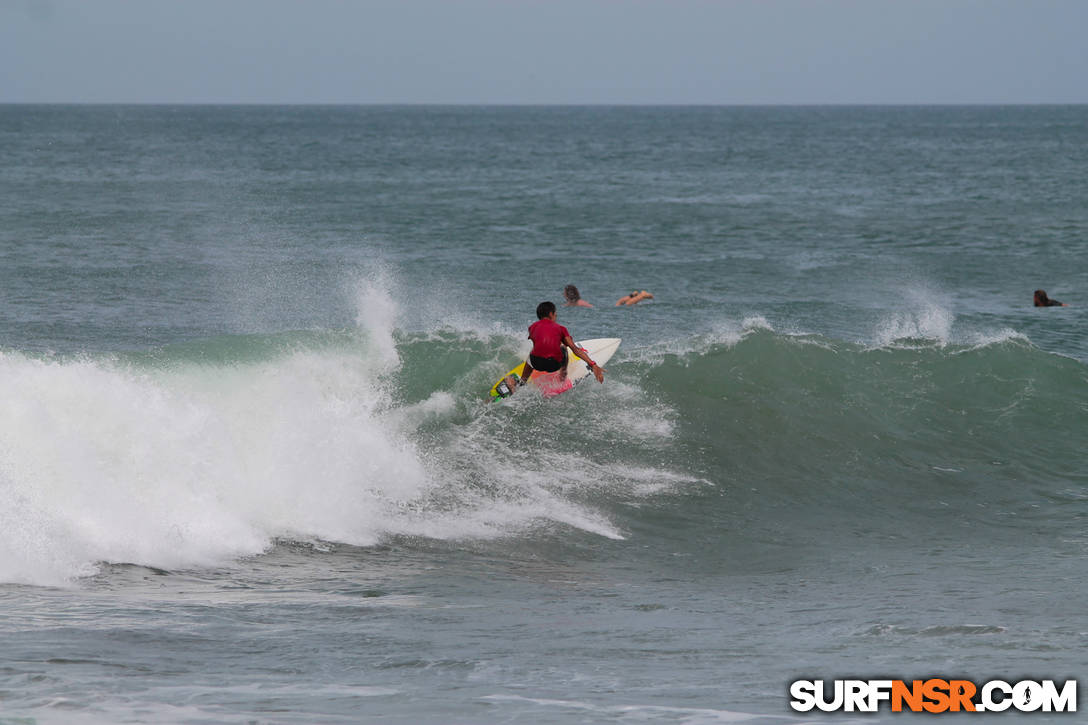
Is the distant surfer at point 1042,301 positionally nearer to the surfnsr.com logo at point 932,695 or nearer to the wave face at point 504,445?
the wave face at point 504,445

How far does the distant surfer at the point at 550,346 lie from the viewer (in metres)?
13.5

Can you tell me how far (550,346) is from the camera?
13516 millimetres

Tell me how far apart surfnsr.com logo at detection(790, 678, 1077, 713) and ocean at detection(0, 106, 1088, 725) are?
0.13 metres

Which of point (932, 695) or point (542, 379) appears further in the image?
point (542, 379)

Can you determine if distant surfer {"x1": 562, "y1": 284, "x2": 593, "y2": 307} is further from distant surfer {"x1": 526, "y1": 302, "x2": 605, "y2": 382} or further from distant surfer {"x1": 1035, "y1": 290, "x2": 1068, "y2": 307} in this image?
distant surfer {"x1": 1035, "y1": 290, "x2": 1068, "y2": 307}

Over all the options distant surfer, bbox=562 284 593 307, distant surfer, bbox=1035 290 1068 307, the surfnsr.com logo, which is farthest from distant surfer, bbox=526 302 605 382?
Result: distant surfer, bbox=1035 290 1068 307

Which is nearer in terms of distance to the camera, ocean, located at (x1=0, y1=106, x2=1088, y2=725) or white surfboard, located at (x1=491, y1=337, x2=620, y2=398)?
ocean, located at (x1=0, y1=106, x2=1088, y2=725)

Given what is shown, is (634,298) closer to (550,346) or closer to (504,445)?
(550,346)

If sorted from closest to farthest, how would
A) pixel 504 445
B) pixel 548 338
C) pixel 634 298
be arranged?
pixel 504 445 < pixel 548 338 < pixel 634 298

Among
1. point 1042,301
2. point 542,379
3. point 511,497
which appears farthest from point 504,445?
point 1042,301

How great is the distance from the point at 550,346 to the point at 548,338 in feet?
0.31

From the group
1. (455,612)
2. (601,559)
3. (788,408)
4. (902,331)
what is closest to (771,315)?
(902,331)

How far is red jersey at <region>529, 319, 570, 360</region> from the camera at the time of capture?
1350 centimetres

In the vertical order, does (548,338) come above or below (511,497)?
above
